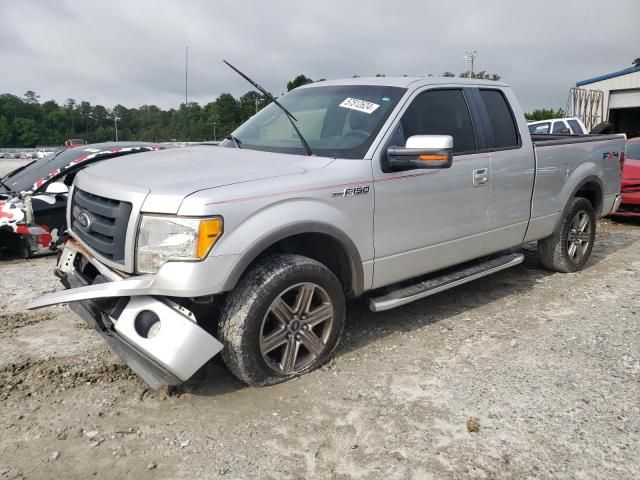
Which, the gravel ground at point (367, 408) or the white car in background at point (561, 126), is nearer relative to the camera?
the gravel ground at point (367, 408)

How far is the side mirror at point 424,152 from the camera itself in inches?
135

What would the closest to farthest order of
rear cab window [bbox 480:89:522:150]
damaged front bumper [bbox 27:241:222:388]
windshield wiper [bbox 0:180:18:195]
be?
damaged front bumper [bbox 27:241:222:388] → rear cab window [bbox 480:89:522:150] → windshield wiper [bbox 0:180:18:195]

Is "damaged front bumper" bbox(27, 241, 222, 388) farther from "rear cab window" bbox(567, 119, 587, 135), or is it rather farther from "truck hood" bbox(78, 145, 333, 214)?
"rear cab window" bbox(567, 119, 587, 135)

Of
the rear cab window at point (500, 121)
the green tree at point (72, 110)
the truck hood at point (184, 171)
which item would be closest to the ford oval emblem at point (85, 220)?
the truck hood at point (184, 171)

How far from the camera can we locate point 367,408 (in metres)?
3.14

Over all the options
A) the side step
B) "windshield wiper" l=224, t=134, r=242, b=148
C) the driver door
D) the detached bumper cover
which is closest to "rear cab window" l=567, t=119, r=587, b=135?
the detached bumper cover

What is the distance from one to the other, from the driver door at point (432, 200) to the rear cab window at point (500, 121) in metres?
0.26

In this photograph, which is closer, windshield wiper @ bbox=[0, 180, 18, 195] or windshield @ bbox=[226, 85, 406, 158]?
windshield @ bbox=[226, 85, 406, 158]

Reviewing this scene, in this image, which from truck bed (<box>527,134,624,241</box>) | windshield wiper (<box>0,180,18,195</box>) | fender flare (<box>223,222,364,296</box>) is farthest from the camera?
windshield wiper (<box>0,180,18,195</box>)

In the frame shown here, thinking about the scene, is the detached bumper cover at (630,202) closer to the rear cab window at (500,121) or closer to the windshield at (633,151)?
the windshield at (633,151)

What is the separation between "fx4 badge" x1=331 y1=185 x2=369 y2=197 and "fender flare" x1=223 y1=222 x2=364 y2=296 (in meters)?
0.21

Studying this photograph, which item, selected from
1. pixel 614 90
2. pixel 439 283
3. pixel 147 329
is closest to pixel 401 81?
pixel 439 283

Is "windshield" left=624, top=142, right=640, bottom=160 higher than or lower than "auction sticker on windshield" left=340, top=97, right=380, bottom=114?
lower

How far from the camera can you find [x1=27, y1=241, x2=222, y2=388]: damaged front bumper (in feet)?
9.30
